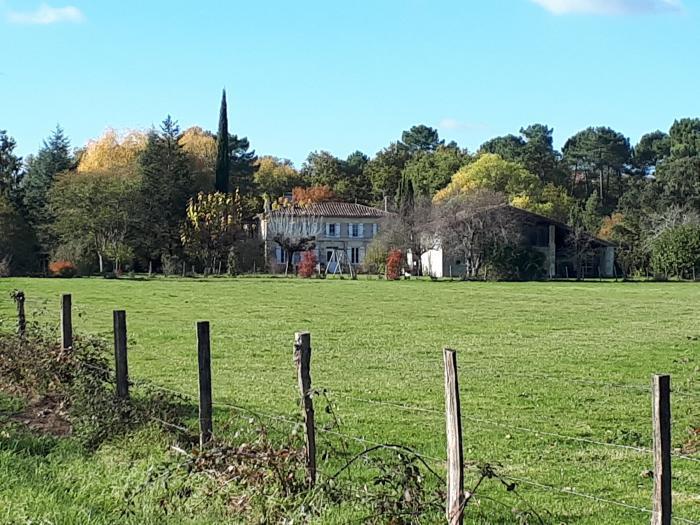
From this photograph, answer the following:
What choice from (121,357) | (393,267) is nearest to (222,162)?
(393,267)

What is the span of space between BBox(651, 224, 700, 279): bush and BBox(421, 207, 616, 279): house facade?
241 inches

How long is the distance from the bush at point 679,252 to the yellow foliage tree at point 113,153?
43429 mm

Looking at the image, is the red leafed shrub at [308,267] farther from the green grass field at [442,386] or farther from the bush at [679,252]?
the green grass field at [442,386]

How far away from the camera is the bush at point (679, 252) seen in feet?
212

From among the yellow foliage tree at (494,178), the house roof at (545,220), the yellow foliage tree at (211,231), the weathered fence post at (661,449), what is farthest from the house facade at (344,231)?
the weathered fence post at (661,449)

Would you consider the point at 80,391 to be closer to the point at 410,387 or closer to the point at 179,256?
the point at 410,387

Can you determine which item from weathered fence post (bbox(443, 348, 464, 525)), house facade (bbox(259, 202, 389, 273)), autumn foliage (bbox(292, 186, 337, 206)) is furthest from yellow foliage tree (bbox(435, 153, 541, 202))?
weathered fence post (bbox(443, 348, 464, 525))

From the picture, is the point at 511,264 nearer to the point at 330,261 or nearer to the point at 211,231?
the point at 211,231

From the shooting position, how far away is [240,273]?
68.9 meters

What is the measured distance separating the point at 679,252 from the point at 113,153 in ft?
162

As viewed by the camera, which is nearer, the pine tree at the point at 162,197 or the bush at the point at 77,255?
the bush at the point at 77,255

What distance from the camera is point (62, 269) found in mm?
61688

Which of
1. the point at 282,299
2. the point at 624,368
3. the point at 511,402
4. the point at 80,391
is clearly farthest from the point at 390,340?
the point at 282,299

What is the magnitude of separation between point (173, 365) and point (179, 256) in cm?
5688
